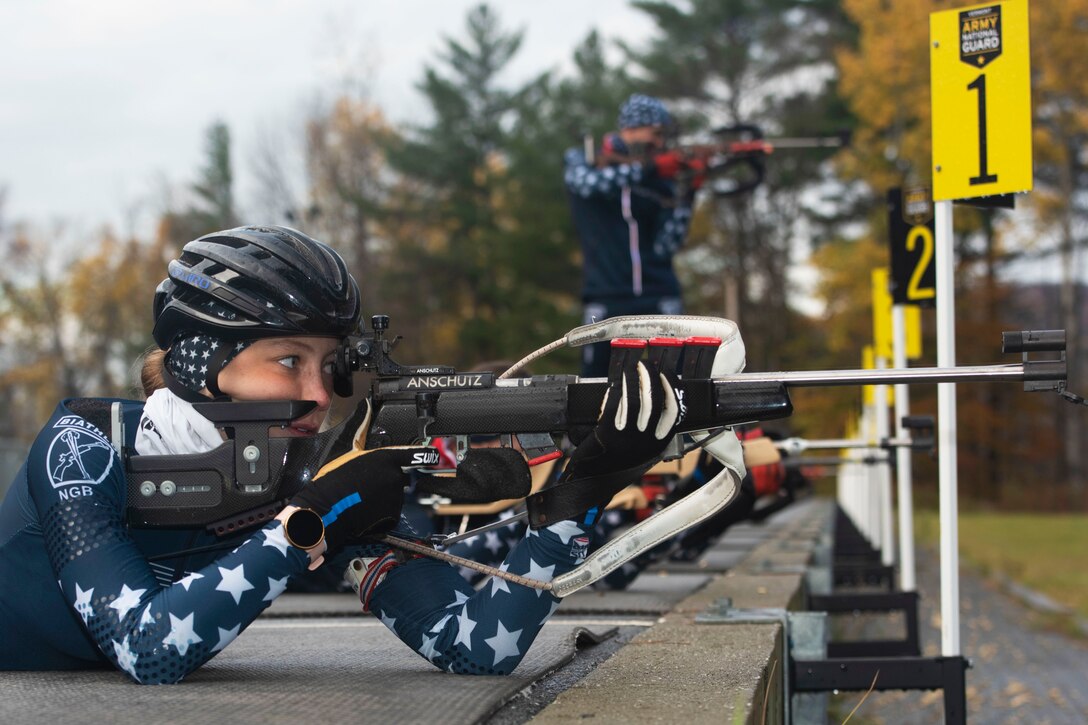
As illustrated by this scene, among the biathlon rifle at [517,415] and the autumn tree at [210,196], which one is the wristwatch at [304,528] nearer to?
the biathlon rifle at [517,415]

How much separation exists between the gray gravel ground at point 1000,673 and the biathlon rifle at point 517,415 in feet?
13.0

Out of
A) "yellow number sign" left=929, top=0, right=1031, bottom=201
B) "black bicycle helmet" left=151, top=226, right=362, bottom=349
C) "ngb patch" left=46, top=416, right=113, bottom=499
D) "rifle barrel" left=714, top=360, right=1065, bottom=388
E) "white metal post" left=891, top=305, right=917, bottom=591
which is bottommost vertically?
"white metal post" left=891, top=305, right=917, bottom=591

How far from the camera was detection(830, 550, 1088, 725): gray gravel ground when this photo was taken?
8234 mm

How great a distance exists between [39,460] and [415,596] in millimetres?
1022

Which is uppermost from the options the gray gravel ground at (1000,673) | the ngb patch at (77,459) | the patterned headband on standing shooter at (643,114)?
the patterned headband on standing shooter at (643,114)

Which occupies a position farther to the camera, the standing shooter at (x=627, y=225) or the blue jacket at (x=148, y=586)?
the standing shooter at (x=627, y=225)

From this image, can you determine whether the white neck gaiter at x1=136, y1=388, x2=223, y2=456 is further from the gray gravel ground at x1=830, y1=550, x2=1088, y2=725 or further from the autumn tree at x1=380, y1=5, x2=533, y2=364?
the autumn tree at x1=380, y1=5, x2=533, y2=364

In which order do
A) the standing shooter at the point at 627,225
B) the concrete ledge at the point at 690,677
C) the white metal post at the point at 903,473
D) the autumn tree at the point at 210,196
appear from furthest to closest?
the autumn tree at the point at 210,196 → the standing shooter at the point at 627,225 → the white metal post at the point at 903,473 → the concrete ledge at the point at 690,677

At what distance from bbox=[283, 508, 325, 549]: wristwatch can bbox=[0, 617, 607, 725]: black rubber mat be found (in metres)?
0.35

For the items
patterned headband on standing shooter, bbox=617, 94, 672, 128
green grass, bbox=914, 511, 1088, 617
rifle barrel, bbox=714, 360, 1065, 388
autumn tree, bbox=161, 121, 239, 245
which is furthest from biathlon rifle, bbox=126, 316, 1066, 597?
autumn tree, bbox=161, 121, 239, 245

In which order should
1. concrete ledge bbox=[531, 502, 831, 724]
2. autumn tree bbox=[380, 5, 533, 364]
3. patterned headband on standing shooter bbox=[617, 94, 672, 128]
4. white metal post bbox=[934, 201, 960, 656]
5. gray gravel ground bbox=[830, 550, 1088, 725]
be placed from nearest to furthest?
concrete ledge bbox=[531, 502, 831, 724]
white metal post bbox=[934, 201, 960, 656]
gray gravel ground bbox=[830, 550, 1088, 725]
patterned headband on standing shooter bbox=[617, 94, 672, 128]
autumn tree bbox=[380, 5, 533, 364]

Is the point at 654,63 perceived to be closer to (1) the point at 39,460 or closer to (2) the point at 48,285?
(2) the point at 48,285

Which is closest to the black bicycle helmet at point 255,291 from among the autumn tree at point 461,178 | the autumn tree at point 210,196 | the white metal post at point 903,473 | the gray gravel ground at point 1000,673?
the white metal post at point 903,473

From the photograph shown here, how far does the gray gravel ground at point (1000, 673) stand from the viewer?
8.23 meters
